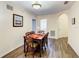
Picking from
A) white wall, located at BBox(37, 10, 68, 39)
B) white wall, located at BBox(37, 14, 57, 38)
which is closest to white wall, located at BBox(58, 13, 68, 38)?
white wall, located at BBox(37, 10, 68, 39)

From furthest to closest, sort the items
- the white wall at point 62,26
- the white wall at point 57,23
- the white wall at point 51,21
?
the white wall at point 62,26 → the white wall at point 51,21 → the white wall at point 57,23

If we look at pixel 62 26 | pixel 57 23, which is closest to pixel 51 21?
pixel 57 23

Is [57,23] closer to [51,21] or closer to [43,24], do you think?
[51,21]

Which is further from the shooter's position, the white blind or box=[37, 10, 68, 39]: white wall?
the white blind

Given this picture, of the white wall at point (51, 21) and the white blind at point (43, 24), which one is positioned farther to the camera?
the white blind at point (43, 24)

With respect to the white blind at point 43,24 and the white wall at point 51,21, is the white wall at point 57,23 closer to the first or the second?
the white wall at point 51,21

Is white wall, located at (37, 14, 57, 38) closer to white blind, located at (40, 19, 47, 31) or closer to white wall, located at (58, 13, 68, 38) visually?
white blind, located at (40, 19, 47, 31)

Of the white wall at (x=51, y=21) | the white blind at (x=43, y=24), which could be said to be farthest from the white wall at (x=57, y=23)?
the white blind at (x=43, y=24)

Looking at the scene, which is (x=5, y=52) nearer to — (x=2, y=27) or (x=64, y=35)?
(x=2, y=27)

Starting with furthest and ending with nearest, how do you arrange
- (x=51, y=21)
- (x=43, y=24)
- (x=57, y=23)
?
(x=43, y=24)
(x=51, y=21)
(x=57, y=23)

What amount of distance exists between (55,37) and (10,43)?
5.54 m

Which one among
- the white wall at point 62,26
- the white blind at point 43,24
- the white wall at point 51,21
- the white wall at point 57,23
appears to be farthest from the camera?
the white blind at point 43,24

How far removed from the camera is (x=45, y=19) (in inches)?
390

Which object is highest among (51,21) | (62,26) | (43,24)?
(51,21)
